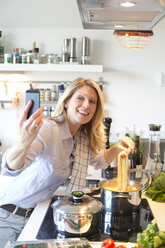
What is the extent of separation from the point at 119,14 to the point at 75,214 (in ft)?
2.66

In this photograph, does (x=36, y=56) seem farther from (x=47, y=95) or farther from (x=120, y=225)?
(x=120, y=225)

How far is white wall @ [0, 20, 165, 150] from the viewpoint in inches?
165

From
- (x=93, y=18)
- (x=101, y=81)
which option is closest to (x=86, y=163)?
(x=93, y=18)

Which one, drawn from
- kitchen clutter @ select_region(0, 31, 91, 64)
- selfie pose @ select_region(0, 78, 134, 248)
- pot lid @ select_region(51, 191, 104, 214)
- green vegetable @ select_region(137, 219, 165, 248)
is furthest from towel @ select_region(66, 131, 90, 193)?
kitchen clutter @ select_region(0, 31, 91, 64)

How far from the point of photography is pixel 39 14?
4.01 m

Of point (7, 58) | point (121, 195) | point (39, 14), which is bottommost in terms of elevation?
point (121, 195)

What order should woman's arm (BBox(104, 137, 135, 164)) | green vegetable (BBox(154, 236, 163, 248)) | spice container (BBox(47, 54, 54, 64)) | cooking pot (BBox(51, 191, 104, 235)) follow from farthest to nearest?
spice container (BBox(47, 54, 54, 64)), woman's arm (BBox(104, 137, 135, 164)), cooking pot (BBox(51, 191, 104, 235)), green vegetable (BBox(154, 236, 163, 248))

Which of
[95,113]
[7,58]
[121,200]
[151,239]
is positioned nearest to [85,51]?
[7,58]

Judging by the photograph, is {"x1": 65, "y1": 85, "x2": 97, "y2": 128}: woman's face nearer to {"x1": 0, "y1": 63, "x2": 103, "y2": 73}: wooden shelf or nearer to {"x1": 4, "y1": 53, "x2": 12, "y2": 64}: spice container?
{"x1": 0, "y1": 63, "x2": 103, "y2": 73}: wooden shelf

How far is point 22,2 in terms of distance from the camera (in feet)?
12.6

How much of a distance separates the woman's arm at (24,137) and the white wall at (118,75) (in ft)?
8.99

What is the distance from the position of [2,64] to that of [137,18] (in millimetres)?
2821

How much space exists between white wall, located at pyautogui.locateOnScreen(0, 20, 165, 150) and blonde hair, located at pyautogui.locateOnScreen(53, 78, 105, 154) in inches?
78.2

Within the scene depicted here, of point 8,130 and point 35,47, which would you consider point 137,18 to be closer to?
point 35,47
